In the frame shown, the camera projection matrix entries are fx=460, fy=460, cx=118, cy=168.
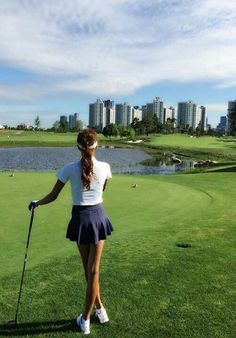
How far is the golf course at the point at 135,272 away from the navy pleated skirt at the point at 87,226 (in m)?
0.98

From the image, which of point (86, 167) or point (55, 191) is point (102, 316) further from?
point (86, 167)

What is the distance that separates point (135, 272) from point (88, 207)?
208cm

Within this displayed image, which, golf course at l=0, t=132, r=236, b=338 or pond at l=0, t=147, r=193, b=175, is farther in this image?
pond at l=0, t=147, r=193, b=175

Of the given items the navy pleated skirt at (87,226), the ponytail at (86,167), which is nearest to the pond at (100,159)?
the navy pleated skirt at (87,226)

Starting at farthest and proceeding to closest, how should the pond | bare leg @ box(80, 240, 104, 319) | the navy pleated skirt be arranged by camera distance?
the pond
bare leg @ box(80, 240, 104, 319)
the navy pleated skirt

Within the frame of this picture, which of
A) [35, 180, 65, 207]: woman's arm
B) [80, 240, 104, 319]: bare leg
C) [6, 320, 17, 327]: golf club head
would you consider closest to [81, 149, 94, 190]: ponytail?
[35, 180, 65, 207]: woman's arm

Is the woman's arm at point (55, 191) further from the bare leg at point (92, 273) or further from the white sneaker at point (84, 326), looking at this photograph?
the white sneaker at point (84, 326)

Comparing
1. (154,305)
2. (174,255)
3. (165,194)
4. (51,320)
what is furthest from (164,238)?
(165,194)

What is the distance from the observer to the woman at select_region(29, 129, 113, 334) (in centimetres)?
475

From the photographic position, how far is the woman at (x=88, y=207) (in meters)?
4.75

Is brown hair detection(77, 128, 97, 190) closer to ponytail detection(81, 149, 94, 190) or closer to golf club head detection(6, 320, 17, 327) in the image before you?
ponytail detection(81, 149, 94, 190)

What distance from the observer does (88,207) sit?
485 centimetres

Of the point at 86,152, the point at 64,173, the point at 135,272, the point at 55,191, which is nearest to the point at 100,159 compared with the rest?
the point at 135,272

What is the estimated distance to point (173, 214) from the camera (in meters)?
10.7
